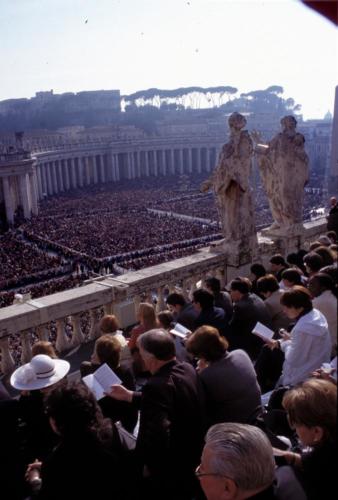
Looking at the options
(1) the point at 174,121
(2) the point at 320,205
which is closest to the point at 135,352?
(2) the point at 320,205

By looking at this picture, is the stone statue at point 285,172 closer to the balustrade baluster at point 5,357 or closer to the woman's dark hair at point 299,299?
the woman's dark hair at point 299,299

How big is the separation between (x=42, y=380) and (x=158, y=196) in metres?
68.9

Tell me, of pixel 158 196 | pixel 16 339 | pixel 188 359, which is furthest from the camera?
pixel 158 196

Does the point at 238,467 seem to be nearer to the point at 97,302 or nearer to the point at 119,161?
the point at 97,302

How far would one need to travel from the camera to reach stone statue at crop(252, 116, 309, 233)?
38.6 feet

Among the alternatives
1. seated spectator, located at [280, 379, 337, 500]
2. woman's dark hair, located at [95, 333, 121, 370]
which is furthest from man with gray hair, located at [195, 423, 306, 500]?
woman's dark hair, located at [95, 333, 121, 370]

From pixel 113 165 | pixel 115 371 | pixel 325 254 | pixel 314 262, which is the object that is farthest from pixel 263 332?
pixel 113 165

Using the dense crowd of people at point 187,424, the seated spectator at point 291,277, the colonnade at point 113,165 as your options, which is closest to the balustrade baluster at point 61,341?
the dense crowd of people at point 187,424

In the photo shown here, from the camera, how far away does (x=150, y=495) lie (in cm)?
393

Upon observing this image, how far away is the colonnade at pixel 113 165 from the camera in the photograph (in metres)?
90.9

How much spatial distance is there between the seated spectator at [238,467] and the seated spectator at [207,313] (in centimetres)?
365

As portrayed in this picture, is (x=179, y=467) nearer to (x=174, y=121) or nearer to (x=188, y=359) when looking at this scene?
(x=188, y=359)

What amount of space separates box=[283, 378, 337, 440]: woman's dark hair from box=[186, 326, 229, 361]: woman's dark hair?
149 cm

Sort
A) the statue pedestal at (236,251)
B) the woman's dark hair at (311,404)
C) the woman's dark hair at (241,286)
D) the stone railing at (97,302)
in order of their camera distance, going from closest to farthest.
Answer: the woman's dark hair at (311,404) < the woman's dark hair at (241,286) < the stone railing at (97,302) < the statue pedestal at (236,251)
